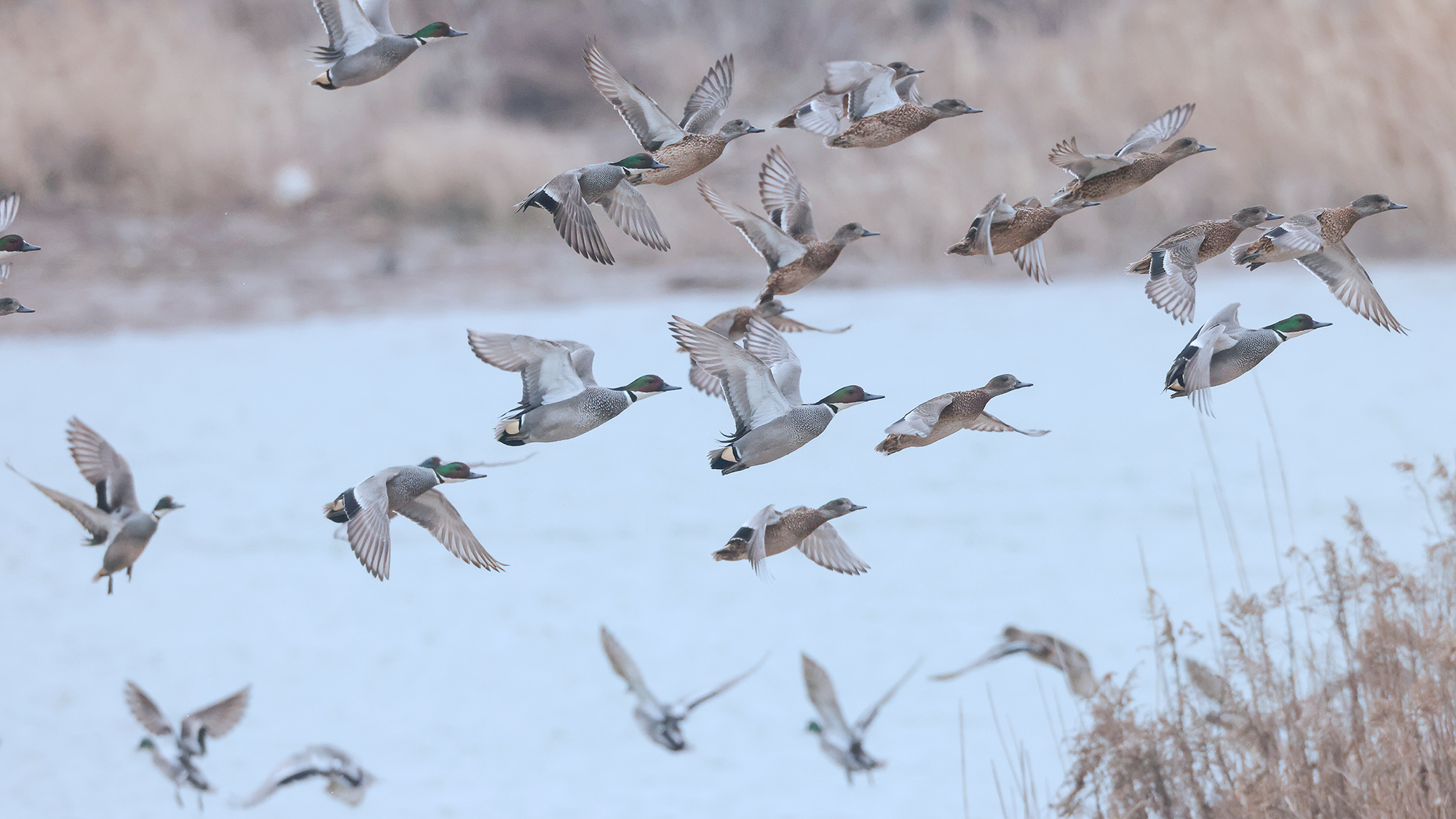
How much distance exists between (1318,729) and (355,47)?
2818 mm

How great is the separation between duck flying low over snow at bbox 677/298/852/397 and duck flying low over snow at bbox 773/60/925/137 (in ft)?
1.15

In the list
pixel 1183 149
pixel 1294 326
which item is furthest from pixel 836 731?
pixel 1294 326

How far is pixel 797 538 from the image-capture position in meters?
2.88

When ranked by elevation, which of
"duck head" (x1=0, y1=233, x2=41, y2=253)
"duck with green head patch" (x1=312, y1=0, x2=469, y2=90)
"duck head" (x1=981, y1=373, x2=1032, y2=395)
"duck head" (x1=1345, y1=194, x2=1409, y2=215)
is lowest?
"duck head" (x1=981, y1=373, x2=1032, y2=395)

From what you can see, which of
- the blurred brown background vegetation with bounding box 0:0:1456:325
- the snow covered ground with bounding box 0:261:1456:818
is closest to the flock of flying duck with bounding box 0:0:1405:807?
the snow covered ground with bounding box 0:261:1456:818

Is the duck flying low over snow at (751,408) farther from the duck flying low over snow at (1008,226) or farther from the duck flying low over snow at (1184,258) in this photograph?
the duck flying low over snow at (1184,258)

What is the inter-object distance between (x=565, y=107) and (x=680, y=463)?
9071 mm

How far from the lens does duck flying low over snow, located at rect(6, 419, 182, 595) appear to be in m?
3.26

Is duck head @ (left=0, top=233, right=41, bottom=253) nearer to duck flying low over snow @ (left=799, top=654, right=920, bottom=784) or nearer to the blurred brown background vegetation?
duck flying low over snow @ (left=799, top=654, right=920, bottom=784)

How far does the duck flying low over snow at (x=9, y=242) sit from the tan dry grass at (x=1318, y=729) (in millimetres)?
2742

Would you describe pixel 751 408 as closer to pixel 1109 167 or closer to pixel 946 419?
pixel 946 419

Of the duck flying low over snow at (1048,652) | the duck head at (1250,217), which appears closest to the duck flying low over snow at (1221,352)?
the duck head at (1250,217)

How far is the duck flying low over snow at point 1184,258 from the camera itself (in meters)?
2.38

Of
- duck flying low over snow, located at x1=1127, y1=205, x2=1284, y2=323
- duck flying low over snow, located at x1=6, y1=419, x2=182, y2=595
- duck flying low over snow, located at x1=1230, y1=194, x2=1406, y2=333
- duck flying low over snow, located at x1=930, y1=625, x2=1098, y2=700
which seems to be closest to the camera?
duck flying low over snow, located at x1=1127, y1=205, x2=1284, y2=323
